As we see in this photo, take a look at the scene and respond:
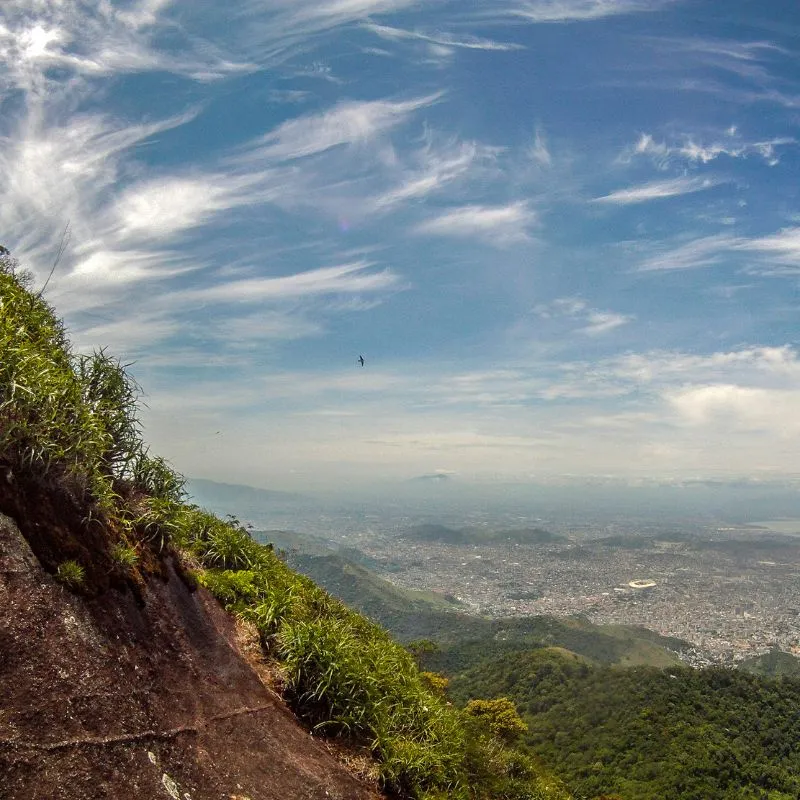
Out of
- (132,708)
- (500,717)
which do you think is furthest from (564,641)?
(132,708)

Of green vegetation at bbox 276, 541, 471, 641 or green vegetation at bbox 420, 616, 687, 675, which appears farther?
green vegetation at bbox 276, 541, 471, 641

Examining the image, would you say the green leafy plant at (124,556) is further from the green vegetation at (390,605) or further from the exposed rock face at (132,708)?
the green vegetation at (390,605)

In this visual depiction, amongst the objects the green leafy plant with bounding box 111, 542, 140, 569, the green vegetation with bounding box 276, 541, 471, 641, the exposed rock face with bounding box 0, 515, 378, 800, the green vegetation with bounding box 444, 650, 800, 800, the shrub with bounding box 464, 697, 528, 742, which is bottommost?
the green vegetation with bounding box 276, 541, 471, 641

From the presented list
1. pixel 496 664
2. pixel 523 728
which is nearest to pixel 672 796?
pixel 523 728

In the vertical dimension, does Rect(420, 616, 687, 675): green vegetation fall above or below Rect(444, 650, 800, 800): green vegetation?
below

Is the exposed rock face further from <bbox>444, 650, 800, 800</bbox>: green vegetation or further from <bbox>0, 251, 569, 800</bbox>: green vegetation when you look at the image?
<bbox>444, 650, 800, 800</bbox>: green vegetation

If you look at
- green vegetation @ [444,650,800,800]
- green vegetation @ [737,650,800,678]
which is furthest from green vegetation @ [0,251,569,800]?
green vegetation @ [737,650,800,678]
